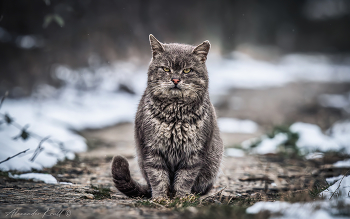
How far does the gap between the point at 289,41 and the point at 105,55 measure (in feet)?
60.8

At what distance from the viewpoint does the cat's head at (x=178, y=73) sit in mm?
3051

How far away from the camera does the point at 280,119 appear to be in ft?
31.5

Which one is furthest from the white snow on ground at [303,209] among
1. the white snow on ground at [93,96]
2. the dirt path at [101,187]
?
the white snow on ground at [93,96]

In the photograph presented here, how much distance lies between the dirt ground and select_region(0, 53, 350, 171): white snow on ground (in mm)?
400

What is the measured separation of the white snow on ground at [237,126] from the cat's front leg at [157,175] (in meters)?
5.51

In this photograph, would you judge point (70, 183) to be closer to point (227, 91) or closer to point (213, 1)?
point (227, 91)

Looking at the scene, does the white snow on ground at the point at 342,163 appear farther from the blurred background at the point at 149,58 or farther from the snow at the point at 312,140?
the blurred background at the point at 149,58

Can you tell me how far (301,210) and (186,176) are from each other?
135 cm

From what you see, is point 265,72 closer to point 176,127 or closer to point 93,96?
point 93,96

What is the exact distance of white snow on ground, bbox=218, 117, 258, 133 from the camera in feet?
27.6

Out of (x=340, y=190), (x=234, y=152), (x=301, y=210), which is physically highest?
(x=234, y=152)

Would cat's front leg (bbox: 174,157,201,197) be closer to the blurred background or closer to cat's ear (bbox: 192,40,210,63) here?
cat's ear (bbox: 192,40,210,63)

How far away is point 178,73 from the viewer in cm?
311

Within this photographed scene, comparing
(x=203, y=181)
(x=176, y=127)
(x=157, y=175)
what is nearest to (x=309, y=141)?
(x=203, y=181)
